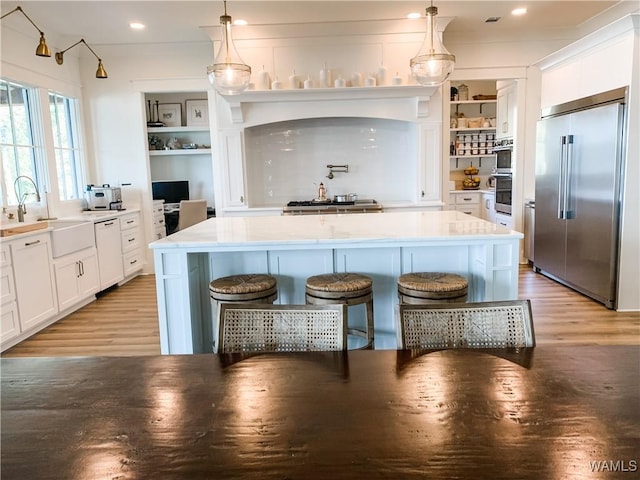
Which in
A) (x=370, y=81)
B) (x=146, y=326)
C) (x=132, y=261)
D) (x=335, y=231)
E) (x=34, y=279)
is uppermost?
(x=370, y=81)

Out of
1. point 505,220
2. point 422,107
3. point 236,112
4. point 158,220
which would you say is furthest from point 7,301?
point 505,220

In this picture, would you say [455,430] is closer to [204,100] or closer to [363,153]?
[363,153]

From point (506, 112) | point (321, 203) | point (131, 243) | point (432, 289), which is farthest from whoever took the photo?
point (506, 112)

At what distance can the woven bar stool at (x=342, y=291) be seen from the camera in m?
2.46

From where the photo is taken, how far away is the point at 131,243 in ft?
18.4

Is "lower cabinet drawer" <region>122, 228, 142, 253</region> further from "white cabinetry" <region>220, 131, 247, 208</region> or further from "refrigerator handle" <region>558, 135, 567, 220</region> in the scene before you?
"refrigerator handle" <region>558, 135, 567, 220</region>

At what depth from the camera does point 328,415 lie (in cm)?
99

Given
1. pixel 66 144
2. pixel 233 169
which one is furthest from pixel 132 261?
pixel 233 169

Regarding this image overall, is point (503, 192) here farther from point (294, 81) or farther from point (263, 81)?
point (263, 81)

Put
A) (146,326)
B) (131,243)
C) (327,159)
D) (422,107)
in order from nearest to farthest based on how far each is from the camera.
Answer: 1. (146,326)
2. (422,107)
3. (131,243)
4. (327,159)

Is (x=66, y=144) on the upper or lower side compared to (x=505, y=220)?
upper

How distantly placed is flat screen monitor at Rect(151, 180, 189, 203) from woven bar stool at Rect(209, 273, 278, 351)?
507cm

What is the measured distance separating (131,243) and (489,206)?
5.10 meters

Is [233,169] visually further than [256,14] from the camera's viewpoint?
Yes
